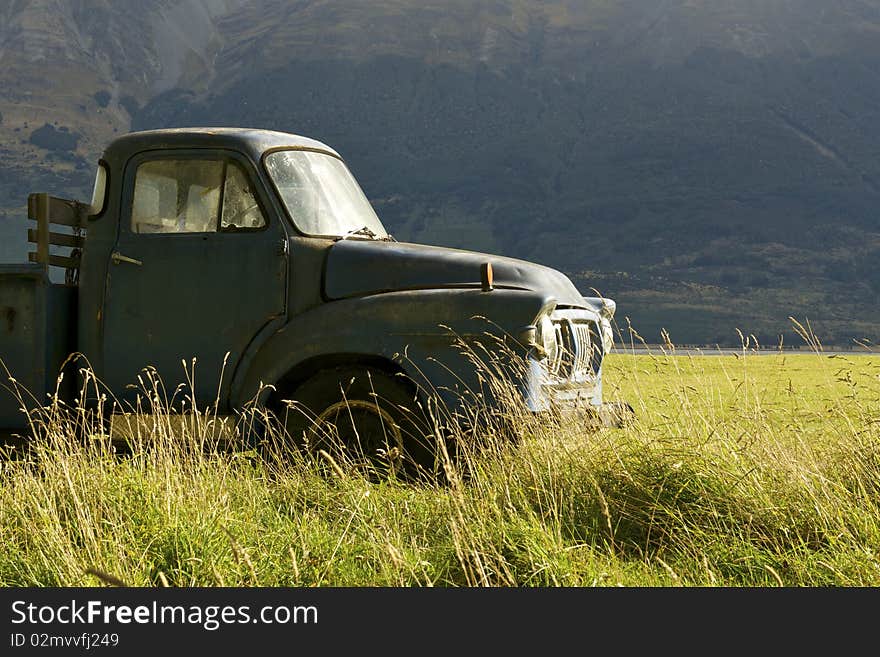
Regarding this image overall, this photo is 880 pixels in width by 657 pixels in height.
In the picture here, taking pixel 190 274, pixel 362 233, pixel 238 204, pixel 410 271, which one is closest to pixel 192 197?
Answer: pixel 238 204

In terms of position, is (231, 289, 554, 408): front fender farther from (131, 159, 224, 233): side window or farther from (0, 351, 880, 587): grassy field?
(131, 159, 224, 233): side window

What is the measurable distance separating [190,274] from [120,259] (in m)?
0.55

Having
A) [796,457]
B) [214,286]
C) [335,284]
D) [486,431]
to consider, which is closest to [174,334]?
[214,286]

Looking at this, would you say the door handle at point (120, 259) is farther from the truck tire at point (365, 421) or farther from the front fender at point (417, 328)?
the truck tire at point (365, 421)

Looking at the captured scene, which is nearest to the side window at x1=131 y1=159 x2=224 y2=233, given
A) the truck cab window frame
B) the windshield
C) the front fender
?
the truck cab window frame

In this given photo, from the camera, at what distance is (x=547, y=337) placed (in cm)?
708

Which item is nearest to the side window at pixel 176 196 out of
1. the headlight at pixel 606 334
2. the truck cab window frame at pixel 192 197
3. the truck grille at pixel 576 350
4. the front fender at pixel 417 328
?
the truck cab window frame at pixel 192 197

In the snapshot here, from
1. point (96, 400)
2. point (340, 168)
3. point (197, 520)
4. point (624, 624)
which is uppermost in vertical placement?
point (340, 168)

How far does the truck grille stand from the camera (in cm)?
730

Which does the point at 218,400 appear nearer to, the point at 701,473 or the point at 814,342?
the point at 701,473

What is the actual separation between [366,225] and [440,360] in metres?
1.60

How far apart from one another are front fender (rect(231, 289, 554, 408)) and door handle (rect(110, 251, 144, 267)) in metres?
1.34

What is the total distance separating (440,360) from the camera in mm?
6992

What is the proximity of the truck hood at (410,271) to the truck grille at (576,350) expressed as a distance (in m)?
0.20
